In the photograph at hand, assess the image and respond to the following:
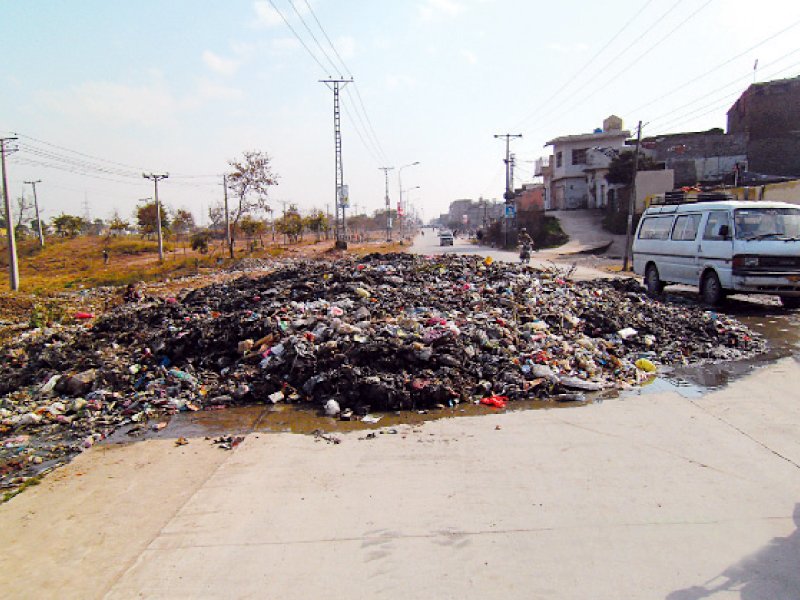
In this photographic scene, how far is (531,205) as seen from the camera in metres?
66.4

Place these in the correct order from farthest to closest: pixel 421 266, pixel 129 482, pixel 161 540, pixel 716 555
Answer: pixel 421 266 < pixel 129 482 < pixel 161 540 < pixel 716 555

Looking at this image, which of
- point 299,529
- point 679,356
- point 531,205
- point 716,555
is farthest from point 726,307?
point 531,205

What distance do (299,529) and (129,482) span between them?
176 centimetres

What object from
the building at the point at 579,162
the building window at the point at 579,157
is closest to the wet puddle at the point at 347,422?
the building at the point at 579,162

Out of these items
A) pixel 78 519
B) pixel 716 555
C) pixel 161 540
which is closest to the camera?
pixel 716 555

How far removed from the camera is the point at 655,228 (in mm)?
13727

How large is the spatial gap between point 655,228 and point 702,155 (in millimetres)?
32958

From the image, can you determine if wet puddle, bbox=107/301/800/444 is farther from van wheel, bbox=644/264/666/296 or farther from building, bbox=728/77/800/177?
building, bbox=728/77/800/177

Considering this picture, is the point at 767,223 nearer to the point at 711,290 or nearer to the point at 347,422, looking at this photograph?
the point at 711,290

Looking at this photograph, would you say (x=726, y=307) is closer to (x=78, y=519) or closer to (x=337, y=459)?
(x=337, y=459)

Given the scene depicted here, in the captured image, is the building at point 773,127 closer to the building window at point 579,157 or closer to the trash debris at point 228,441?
the building window at point 579,157

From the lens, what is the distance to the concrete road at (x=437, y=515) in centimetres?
300

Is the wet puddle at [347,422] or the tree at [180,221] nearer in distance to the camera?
the wet puddle at [347,422]

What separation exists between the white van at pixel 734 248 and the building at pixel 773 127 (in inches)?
1306
